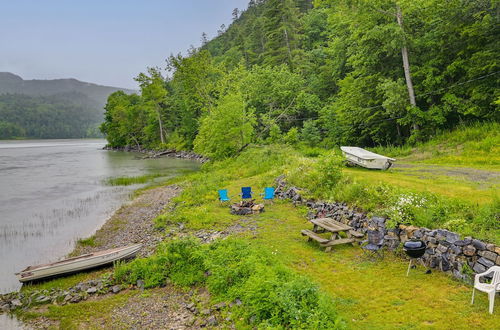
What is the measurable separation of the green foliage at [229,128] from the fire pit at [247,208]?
664 inches

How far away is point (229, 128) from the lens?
101 feet

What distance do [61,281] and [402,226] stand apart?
11203mm

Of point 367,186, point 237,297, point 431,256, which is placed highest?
point 367,186

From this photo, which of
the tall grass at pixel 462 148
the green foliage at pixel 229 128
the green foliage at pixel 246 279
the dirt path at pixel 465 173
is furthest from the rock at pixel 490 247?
the green foliage at pixel 229 128

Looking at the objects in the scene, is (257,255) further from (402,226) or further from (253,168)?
(253,168)

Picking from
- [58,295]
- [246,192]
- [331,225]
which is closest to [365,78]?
[246,192]

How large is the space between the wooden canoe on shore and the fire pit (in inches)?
186

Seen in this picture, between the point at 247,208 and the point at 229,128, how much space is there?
59.3 feet

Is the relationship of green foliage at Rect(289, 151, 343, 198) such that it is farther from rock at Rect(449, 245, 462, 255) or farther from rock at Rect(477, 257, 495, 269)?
rock at Rect(477, 257, 495, 269)

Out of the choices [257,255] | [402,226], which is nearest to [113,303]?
[257,255]

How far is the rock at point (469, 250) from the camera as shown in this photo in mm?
6809

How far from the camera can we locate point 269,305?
19.9 ft

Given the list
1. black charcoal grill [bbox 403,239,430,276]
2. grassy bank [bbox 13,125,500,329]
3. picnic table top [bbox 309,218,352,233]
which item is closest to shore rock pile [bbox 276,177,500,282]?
grassy bank [bbox 13,125,500,329]

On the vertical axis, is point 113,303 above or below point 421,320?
below
